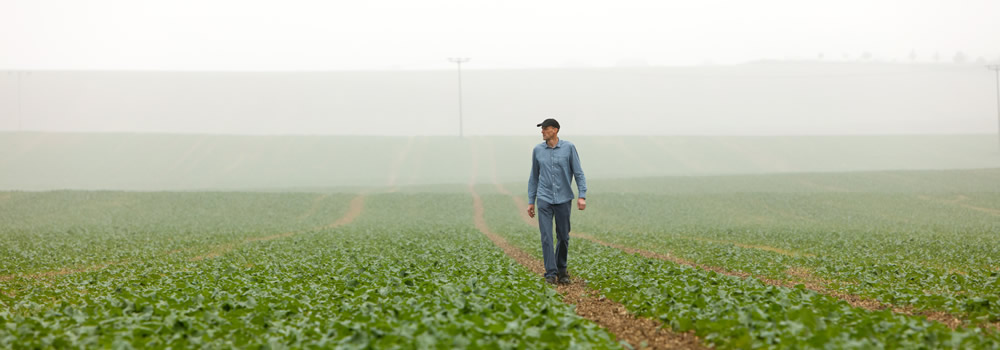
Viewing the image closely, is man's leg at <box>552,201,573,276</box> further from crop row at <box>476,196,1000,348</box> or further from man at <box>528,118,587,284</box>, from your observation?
crop row at <box>476,196,1000,348</box>

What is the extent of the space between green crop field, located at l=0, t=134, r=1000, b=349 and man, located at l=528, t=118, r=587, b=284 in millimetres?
757

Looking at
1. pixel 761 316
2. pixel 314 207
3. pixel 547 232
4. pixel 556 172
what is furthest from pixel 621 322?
pixel 314 207

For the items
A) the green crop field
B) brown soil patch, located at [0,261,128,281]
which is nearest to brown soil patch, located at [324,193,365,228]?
the green crop field

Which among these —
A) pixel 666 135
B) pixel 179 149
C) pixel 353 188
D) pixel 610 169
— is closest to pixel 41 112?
pixel 179 149

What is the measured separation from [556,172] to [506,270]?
2402mm

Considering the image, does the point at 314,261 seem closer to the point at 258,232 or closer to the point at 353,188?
the point at 258,232

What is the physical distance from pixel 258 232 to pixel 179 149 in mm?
67325

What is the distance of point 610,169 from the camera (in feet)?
295

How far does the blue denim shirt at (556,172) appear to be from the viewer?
13375 millimetres

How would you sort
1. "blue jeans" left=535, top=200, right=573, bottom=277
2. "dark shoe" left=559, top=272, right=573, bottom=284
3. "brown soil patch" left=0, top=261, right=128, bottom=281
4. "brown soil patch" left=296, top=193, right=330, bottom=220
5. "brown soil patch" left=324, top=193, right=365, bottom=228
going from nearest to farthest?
"blue jeans" left=535, top=200, right=573, bottom=277, "dark shoe" left=559, top=272, right=573, bottom=284, "brown soil patch" left=0, top=261, right=128, bottom=281, "brown soil patch" left=324, top=193, right=365, bottom=228, "brown soil patch" left=296, top=193, right=330, bottom=220

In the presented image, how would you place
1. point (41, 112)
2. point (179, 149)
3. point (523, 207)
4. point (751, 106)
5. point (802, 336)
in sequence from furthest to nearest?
point (751, 106) → point (41, 112) → point (179, 149) → point (523, 207) → point (802, 336)

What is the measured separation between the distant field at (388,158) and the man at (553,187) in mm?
57955

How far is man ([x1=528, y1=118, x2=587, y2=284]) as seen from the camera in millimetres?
13383

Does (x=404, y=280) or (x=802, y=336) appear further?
(x=404, y=280)
